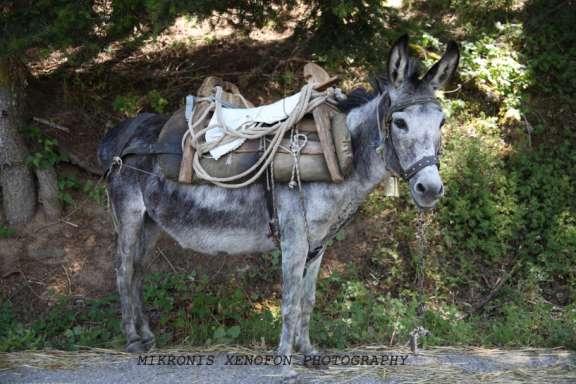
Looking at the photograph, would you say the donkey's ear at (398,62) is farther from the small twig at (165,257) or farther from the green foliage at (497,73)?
the green foliage at (497,73)

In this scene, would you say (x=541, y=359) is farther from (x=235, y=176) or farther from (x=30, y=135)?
(x=30, y=135)

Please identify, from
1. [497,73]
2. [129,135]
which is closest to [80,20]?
[129,135]

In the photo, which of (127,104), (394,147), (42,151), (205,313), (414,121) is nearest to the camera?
(414,121)

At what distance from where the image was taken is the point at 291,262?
4289mm

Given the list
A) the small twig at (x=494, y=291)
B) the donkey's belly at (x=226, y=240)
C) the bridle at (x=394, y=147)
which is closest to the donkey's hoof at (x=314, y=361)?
the donkey's belly at (x=226, y=240)

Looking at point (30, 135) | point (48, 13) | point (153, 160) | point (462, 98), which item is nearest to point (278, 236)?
point (153, 160)

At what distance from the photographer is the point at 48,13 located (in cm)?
553

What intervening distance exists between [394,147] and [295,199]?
0.82 metres

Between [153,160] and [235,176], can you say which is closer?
[235,176]

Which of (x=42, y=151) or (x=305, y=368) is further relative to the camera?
(x=42, y=151)

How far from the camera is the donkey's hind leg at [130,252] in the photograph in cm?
506

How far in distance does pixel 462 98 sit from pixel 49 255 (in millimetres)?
5421

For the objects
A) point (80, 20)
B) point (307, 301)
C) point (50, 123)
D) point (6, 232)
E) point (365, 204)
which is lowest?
point (307, 301)

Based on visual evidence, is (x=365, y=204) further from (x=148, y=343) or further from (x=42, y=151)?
(x=42, y=151)
